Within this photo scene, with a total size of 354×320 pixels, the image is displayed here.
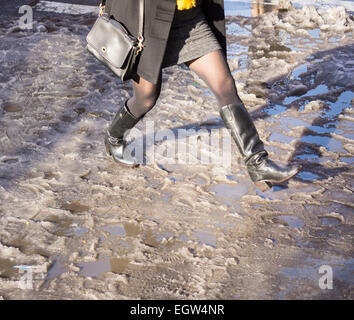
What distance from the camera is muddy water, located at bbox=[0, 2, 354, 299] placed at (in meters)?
2.66

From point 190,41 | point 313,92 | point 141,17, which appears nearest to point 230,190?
point 190,41

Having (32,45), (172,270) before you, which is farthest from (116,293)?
(32,45)

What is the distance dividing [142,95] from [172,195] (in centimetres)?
59

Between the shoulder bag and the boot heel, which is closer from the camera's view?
the shoulder bag

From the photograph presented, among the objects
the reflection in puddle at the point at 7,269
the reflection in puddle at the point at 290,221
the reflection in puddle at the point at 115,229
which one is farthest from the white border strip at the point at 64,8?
the reflection in puddle at the point at 7,269

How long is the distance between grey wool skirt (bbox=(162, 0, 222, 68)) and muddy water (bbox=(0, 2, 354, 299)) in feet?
2.64

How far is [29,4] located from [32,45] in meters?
1.87

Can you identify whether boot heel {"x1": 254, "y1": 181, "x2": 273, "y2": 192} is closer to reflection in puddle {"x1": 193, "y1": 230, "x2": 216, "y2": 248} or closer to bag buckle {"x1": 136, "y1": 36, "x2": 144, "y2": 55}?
reflection in puddle {"x1": 193, "y1": 230, "x2": 216, "y2": 248}

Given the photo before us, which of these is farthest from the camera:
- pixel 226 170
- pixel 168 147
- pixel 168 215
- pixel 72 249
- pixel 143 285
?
pixel 168 147

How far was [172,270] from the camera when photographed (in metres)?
2.71

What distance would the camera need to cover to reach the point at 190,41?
10.0 feet

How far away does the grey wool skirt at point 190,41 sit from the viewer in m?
3.03

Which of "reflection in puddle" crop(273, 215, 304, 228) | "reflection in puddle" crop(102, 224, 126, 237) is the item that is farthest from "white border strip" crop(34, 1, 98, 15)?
"reflection in puddle" crop(273, 215, 304, 228)
